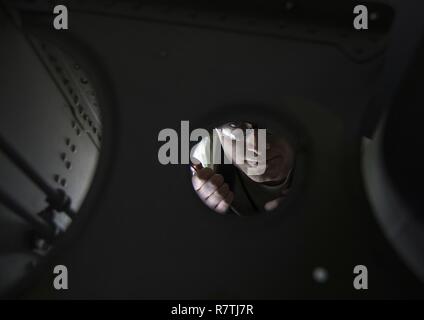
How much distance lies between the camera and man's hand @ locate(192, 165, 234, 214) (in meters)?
0.96

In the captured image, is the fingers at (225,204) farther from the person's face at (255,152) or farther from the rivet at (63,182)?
the rivet at (63,182)

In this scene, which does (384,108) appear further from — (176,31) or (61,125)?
(61,125)

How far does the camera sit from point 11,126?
2.70ft

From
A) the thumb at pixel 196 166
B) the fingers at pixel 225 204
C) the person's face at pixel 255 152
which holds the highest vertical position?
the person's face at pixel 255 152

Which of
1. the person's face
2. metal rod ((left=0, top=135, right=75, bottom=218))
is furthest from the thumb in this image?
metal rod ((left=0, top=135, right=75, bottom=218))

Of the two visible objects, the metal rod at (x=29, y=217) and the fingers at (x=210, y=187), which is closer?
the metal rod at (x=29, y=217)

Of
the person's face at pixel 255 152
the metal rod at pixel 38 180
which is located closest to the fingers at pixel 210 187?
the person's face at pixel 255 152

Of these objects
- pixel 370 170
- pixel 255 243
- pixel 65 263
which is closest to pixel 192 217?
pixel 255 243

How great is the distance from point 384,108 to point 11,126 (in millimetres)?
677

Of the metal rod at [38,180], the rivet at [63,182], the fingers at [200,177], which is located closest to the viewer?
the metal rod at [38,180]

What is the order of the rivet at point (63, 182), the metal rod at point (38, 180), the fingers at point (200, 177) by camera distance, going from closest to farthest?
the metal rod at point (38, 180), the fingers at point (200, 177), the rivet at point (63, 182)

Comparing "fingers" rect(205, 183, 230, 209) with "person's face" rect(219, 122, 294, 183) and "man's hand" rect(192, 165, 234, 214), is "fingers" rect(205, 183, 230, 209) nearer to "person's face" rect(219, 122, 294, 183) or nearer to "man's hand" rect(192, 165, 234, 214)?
"man's hand" rect(192, 165, 234, 214)

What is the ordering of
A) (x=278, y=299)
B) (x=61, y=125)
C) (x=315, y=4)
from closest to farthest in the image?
(x=278, y=299)
(x=315, y=4)
(x=61, y=125)

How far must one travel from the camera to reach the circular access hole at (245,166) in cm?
102
